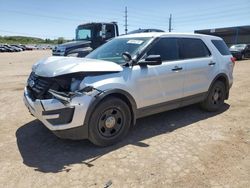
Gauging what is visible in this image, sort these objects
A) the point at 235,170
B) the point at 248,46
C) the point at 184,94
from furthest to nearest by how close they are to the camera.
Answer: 1. the point at 248,46
2. the point at 184,94
3. the point at 235,170

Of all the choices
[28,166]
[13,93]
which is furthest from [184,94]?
[13,93]

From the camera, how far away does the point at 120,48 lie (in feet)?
15.6

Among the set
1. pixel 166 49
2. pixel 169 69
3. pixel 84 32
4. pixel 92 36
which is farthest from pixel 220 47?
pixel 84 32

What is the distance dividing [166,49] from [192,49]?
83 centimetres

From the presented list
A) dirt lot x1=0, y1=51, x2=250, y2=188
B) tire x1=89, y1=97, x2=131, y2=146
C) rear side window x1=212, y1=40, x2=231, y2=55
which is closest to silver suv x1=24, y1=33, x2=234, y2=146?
tire x1=89, y1=97, x2=131, y2=146

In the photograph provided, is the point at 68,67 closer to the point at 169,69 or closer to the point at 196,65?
the point at 169,69

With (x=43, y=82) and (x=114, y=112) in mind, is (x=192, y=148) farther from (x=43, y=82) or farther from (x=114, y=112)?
(x=43, y=82)

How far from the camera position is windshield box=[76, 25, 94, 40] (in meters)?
12.8

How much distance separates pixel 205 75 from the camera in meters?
5.43

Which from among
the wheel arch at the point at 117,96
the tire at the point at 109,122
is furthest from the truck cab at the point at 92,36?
the tire at the point at 109,122

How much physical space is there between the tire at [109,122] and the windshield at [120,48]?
0.77 m

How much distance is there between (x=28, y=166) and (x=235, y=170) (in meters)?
2.74

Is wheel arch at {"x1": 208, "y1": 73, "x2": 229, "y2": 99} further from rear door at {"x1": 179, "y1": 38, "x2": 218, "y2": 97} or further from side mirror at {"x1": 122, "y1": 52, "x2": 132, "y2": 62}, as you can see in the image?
side mirror at {"x1": 122, "y1": 52, "x2": 132, "y2": 62}

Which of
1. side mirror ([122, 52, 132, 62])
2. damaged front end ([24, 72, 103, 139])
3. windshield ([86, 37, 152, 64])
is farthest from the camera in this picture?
windshield ([86, 37, 152, 64])
